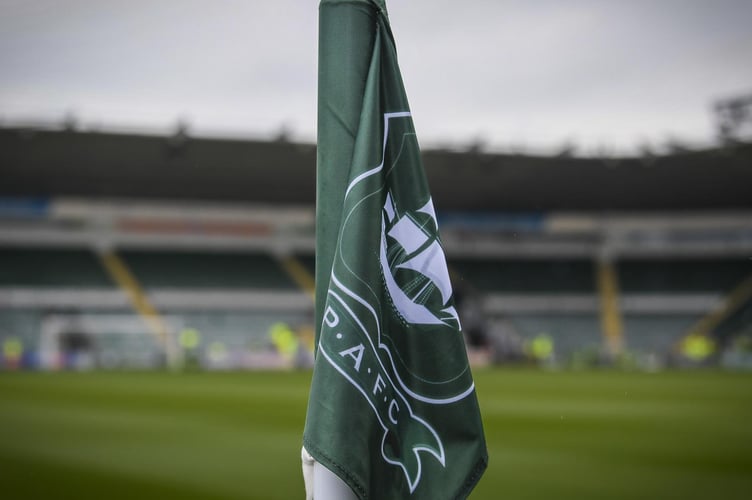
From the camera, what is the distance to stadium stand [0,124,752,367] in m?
24.9

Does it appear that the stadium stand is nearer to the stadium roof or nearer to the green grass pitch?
the stadium roof

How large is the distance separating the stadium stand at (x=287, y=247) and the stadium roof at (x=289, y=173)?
7 cm

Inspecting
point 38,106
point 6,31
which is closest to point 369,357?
point 6,31

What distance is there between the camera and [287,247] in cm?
3078

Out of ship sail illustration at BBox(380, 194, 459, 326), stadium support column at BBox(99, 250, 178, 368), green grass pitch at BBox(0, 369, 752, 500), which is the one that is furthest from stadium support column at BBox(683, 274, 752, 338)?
ship sail illustration at BBox(380, 194, 459, 326)

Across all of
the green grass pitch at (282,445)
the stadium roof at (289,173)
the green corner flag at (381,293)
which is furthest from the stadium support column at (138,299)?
the green corner flag at (381,293)

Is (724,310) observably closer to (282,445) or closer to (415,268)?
(282,445)

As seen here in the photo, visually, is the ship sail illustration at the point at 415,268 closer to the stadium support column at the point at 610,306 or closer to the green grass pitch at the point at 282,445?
the green grass pitch at the point at 282,445

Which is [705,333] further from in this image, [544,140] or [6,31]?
[6,31]

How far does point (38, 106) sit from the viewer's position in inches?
813

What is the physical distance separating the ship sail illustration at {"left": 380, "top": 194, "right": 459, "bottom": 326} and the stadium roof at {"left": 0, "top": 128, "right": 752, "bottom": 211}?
70.7ft

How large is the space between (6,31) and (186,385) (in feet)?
22.5

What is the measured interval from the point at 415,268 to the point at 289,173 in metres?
23.9

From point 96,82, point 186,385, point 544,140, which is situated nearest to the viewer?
point 186,385
